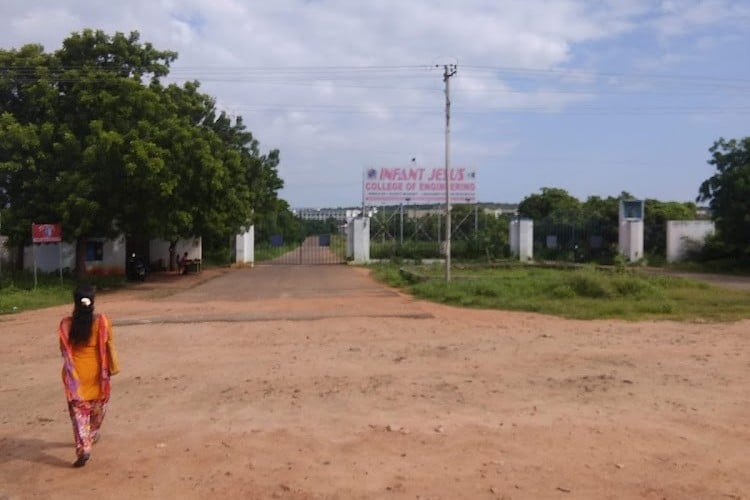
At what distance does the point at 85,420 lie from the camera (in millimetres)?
6172

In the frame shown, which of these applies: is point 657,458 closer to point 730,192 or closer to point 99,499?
point 99,499

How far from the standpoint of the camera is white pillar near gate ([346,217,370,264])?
44.6 m

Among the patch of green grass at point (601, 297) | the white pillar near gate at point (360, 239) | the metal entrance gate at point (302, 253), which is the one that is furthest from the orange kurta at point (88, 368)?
the metal entrance gate at point (302, 253)

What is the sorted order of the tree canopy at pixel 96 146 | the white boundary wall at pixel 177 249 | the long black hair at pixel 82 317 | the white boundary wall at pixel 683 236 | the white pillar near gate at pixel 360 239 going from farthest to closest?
the white pillar near gate at pixel 360 239
the white boundary wall at pixel 683 236
the white boundary wall at pixel 177 249
the tree canopy at pixel 96 146
the long black hair at pixel 82 317

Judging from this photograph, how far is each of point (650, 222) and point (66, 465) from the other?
42.4m

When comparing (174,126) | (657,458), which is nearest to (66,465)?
(657,458)

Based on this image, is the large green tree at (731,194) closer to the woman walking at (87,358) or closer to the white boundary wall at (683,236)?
the white boundary wall at (683,236)

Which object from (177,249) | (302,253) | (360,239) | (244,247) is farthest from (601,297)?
(302,253)

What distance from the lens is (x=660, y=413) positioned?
24.0ft

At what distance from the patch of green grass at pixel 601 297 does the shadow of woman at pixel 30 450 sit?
1204cm

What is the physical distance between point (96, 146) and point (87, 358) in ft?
62.7

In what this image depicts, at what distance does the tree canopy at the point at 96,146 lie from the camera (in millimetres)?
23969

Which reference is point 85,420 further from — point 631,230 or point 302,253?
point 302,253

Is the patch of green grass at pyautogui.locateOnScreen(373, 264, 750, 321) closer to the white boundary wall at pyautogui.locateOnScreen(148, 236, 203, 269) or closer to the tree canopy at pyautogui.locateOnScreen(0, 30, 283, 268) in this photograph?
the tree canopy at pyautogui.locateOnScreen(0, 30, 283, 268)
